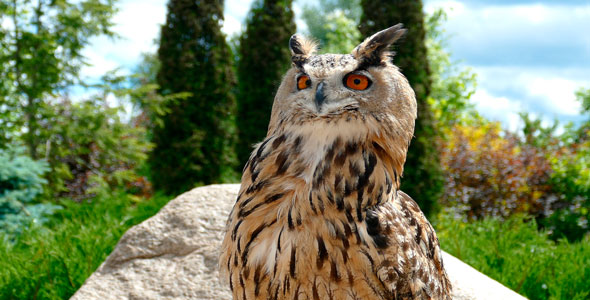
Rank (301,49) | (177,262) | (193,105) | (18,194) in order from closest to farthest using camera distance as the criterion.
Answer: (301,49), (177,262), (18,194), (193,105)

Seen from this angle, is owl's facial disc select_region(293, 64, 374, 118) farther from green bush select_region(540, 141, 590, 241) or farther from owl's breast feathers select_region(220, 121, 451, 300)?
green bush select_region(540, 141, 590, 241)

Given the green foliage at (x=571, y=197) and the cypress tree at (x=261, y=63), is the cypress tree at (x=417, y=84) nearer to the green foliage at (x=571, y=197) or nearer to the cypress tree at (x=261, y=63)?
the cypress tree at (x=261, y=63)

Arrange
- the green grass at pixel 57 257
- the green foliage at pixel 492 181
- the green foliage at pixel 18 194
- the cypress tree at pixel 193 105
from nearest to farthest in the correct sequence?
the green grass at pixel 57 257 < the green foliage at pixel 18 194 < the cypress tree at pixel 193 105 < the green foliage at pixel 492 181

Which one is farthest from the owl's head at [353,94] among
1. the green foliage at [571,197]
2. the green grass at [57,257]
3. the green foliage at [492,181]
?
the green foliage at [571,197]

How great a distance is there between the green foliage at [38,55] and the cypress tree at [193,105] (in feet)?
3.63

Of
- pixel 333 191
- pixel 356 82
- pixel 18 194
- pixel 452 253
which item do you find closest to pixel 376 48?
pixel 356 82

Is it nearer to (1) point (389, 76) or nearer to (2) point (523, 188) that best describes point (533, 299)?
(1) point (389, 76)

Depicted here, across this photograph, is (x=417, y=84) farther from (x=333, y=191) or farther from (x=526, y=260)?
(x=333, y=191)

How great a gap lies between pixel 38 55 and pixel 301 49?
6.99 m

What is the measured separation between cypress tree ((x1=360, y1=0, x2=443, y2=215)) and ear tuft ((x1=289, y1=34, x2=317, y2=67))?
477 centimetres

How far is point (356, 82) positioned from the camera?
1.89 m

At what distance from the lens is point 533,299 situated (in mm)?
4152

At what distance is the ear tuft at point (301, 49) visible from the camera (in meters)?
2.03

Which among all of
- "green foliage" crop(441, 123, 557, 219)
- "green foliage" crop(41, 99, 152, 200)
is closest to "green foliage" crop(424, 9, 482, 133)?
"green foliage" crop(441, 123, 557, 219)
